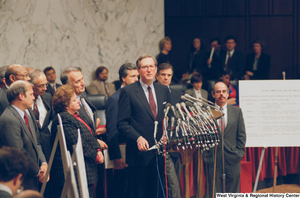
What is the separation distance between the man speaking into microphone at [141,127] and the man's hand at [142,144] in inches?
4.0

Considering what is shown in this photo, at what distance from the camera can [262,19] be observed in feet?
29.7

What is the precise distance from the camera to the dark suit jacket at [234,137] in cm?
378

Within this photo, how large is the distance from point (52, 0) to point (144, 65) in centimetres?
377

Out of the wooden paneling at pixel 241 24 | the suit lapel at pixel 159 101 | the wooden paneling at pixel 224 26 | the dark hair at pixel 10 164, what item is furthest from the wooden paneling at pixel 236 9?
the dark hair at pixel 10 164

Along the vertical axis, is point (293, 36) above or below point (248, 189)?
above

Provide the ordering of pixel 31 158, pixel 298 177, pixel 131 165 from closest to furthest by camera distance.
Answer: pixel 31 158 → pixel 131 165 → pixel 298 177

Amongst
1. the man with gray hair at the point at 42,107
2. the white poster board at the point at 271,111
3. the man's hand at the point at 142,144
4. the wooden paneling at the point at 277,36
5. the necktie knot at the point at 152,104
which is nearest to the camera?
the man's hand at the point at 142,144

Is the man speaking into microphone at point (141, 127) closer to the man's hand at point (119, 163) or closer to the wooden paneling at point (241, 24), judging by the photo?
the man's hand at point (119, 163)

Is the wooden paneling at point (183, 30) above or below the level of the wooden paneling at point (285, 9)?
below

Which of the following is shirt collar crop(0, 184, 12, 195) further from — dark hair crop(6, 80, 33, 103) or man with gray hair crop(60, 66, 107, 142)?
man with gray hair crop(60, 66, 107, 142)

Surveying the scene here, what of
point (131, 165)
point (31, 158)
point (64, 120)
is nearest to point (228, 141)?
point (131, 165)

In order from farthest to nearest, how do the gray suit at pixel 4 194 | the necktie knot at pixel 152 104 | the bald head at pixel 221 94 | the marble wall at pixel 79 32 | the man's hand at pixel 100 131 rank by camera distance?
the marble wall at pixel 79 32, the bald head at pixel 221 94, the man's hand at pixel 100 131, the necktie knot at pixel 152 104, the gray suit at pixel 4 194

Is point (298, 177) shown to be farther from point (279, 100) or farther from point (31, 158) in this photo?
point (31, 158)

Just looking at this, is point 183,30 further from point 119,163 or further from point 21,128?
point 21,128
